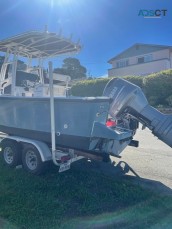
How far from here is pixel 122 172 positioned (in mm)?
5590

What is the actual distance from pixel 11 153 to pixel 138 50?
98.0 ft

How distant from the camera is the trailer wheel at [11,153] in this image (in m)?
5.57

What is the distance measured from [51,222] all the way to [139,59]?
102 feet

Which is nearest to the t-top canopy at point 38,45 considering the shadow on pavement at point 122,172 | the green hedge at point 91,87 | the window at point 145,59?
the shadow on pavement at point 122,172

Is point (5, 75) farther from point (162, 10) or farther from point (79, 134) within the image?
point (162, 10)

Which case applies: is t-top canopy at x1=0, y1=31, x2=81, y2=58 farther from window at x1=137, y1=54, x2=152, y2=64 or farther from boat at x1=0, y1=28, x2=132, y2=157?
window at x1=137, y1=54, x2=152, y2=64

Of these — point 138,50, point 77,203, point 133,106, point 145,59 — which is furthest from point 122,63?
point 77,203

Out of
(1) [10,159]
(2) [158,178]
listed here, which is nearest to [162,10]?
(2) [158,178]

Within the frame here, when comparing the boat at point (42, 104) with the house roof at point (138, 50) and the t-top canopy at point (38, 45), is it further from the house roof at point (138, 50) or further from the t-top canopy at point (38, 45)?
the house roof at point (138, 50)

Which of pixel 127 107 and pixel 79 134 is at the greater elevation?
pixel 127 107

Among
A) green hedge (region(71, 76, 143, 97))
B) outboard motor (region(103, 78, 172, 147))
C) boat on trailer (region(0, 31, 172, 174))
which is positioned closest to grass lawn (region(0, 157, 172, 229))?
boat on trailer (region(0, 31, 172, 174))

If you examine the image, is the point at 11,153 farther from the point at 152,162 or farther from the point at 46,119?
the point at 152,162

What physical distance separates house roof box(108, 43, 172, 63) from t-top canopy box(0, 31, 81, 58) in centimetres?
2553

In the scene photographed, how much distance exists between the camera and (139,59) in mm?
32438
